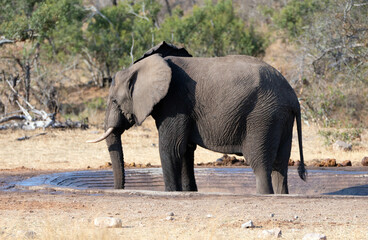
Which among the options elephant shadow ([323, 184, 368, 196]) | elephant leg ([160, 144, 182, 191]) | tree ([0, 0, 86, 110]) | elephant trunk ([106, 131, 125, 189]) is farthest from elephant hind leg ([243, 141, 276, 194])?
tree ([0, 0, 86, 110])

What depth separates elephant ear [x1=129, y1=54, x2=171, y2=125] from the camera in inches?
357

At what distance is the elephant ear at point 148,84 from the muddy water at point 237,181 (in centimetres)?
213

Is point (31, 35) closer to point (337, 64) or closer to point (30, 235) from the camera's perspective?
point (337, 64)

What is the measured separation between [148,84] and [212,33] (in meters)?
18.5

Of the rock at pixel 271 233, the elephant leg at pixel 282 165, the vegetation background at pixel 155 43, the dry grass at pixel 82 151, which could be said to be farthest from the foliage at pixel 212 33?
the rock at pixel 271 233

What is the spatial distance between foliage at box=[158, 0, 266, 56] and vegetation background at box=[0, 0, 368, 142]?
4 cm

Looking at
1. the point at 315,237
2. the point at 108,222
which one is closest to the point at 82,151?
the point at 108,222

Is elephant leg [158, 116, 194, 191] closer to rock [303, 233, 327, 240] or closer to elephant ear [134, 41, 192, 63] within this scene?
elephant ear [134, 41, 192, 63]

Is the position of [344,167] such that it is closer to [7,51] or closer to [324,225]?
[324,225]

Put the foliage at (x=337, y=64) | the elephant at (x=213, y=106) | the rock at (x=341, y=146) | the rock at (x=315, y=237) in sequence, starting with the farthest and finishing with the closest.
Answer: the foliage at (x=337, y=64) < the rock at (x=341, y=146) < the elephant at (x=213, y=106) < the rock at (x=315, y=237)

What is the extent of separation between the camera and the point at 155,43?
87.4 ft

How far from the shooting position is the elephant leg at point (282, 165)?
9.66 m

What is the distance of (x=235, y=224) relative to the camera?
6.50 meters

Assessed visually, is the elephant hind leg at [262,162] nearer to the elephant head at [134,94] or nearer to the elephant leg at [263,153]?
the elephant leg at [263,153]
